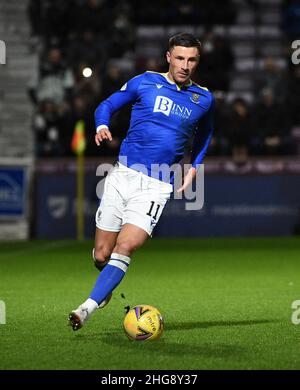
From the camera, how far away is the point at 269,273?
1291 cm

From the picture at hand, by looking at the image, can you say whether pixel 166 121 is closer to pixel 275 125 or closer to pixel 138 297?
pixel 138 297

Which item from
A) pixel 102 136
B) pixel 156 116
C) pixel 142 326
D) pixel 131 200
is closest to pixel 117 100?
pixel 156 116

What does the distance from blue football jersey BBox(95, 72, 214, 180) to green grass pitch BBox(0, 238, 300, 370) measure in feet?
4.44

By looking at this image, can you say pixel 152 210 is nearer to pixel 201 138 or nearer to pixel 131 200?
pixel 131 200

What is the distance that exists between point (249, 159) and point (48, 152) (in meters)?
3.86

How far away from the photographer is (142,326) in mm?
7457

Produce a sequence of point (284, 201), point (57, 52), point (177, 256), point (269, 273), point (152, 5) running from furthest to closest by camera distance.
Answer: point (152, 5)
point (57, 52)
point (284, 201)
point (177, 256)
point (269, 273)

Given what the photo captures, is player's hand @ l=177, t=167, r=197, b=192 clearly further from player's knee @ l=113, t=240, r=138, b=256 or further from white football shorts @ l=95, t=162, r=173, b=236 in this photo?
player's knee @ l=113, t=240, r=138, b=256

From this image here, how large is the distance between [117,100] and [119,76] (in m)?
11.9

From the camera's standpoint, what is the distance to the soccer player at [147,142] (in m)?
7.87

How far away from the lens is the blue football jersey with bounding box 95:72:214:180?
8.06m

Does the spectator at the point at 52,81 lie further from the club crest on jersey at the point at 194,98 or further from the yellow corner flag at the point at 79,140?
the club crest on jersey at the point at 194,98

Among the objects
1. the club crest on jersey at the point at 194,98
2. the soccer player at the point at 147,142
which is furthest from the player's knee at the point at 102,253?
the club crest on jersey at the point at 194,98

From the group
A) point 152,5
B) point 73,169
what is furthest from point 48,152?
point 152,5
